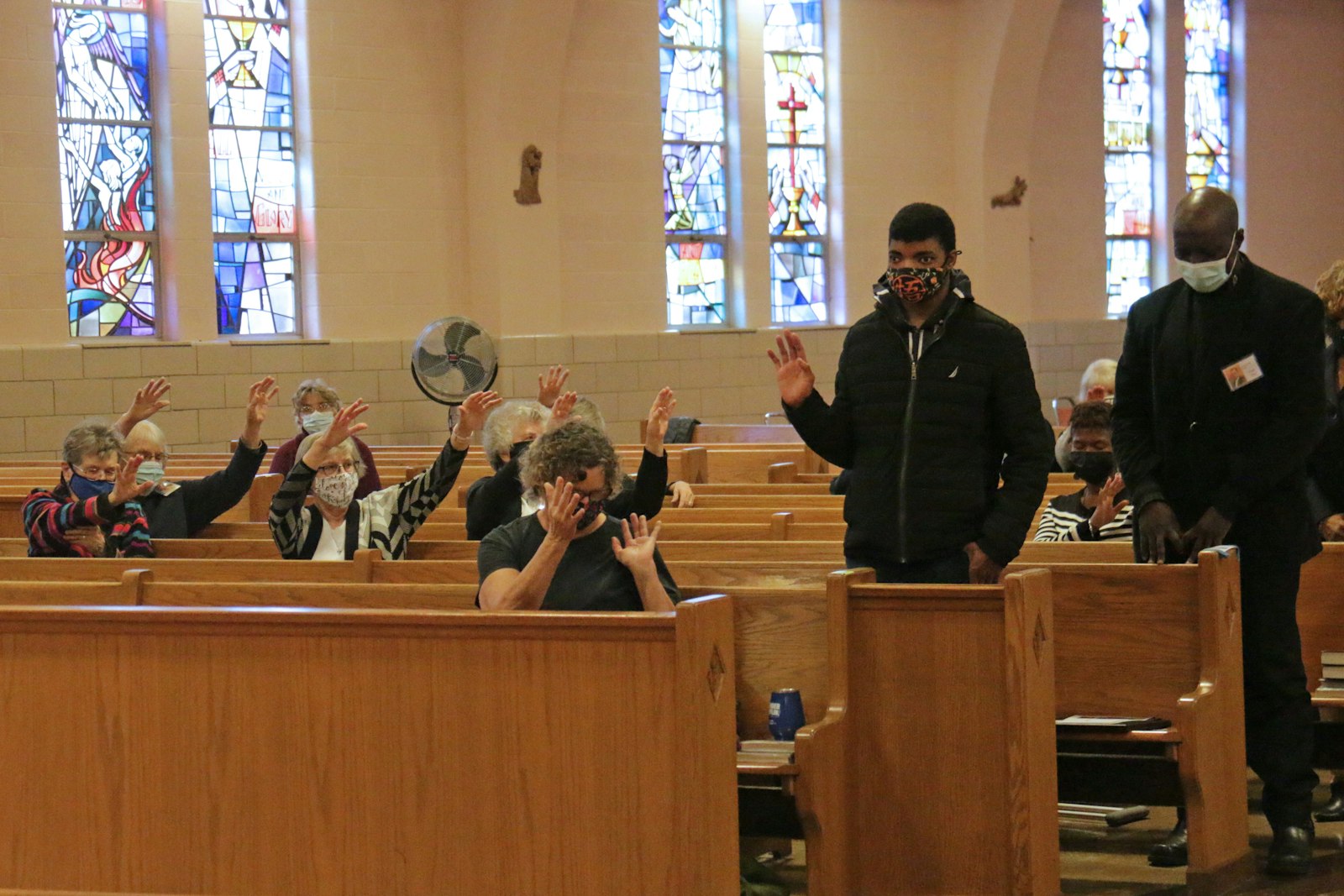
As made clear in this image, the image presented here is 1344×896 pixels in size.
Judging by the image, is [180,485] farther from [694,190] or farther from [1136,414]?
[694,190]

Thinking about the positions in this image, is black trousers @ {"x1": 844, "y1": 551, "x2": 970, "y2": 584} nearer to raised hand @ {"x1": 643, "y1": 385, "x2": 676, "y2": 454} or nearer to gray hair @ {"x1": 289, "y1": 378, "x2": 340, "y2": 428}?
raised hand @ {"x1": 643, "y1": 385, "x2": 676, "y2": 454}

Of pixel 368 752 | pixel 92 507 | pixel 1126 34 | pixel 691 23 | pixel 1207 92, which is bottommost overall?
pixel 368 752

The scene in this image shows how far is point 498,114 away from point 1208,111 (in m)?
7.47

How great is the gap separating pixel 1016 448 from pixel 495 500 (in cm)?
180

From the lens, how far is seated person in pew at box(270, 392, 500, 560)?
4.94m

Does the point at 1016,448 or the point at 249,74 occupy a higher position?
the point at 249,74

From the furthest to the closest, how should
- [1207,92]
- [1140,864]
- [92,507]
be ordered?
[1207,92] < [92,507] < [1140,864]

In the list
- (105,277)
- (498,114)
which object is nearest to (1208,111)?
(498,114)

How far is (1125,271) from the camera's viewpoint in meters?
15.8

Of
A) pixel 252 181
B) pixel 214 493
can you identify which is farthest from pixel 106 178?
pixel 214 493

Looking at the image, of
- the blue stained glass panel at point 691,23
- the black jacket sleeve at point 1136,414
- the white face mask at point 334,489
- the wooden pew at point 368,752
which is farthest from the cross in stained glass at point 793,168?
the wooden pew at point 368,752

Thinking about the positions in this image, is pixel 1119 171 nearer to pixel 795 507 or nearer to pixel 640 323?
pixel 640 323

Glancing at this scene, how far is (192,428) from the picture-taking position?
438 inches

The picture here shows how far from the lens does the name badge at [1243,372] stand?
11.8 ft
